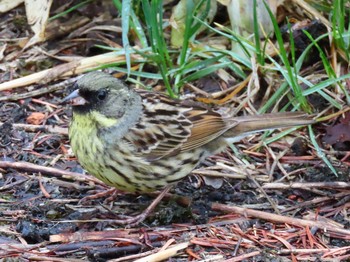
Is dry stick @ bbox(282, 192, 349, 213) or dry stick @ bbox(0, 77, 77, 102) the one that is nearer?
dry stick @ bbox(282, 192, 349, 213)

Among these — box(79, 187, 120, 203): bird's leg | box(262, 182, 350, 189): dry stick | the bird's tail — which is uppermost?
the bird's tail

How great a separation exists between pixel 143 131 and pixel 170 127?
220 millimetres

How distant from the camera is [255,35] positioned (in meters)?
5.66

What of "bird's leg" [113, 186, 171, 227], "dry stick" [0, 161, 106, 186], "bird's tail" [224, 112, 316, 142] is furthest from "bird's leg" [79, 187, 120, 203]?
"bird's tail" [224, 112, 316, 142]

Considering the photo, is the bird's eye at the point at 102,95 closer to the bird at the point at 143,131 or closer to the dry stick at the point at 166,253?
the bird at the point at 143,131

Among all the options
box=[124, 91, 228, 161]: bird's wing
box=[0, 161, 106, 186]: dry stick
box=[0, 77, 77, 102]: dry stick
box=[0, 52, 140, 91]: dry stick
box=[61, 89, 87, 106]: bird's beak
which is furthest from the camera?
box=[0, 52, 140, 91]: dry stick

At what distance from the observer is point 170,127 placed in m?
5.12

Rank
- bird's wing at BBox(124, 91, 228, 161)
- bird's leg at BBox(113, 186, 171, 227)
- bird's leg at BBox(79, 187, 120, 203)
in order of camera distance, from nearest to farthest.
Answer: bird's leg at BBox(113, 186, 171, 227) < bird's wing at BBox(124, 91, 228, 161) < bird's leg at BBox(79, 187, 120, 203)

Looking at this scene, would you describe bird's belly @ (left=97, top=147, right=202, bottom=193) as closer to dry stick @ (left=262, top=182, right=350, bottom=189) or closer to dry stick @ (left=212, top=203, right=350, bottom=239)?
dry stick @ (left=212, top=203, right=350, bottom=239)

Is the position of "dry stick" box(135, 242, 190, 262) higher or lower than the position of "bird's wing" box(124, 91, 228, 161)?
lower

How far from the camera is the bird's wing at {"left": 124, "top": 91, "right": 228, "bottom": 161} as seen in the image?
16.2 ft

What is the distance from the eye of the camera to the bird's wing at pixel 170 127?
16.2 ft

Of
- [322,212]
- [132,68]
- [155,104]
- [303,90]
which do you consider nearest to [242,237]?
[322,212]

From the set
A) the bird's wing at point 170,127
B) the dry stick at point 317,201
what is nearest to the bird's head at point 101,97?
the bird's wing at point 170,127
